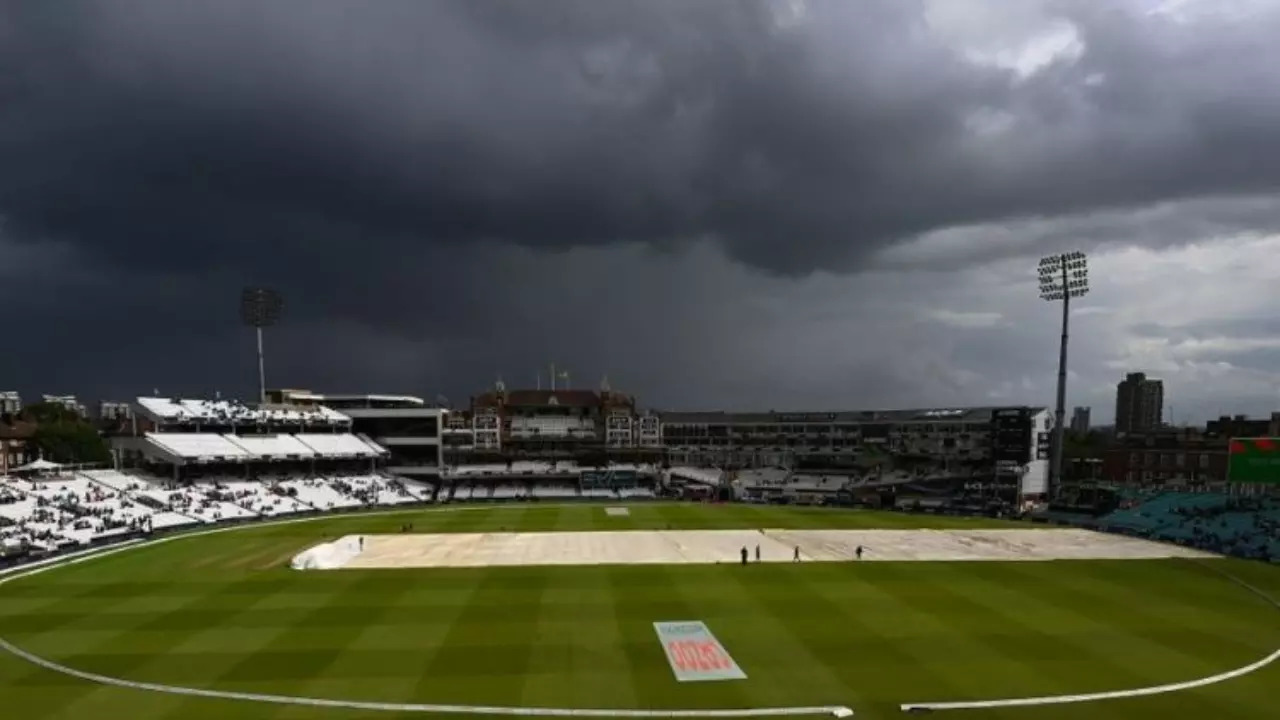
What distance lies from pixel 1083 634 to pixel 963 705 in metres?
10.4

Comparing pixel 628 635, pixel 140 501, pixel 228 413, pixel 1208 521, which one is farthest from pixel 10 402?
pixel 1208 521

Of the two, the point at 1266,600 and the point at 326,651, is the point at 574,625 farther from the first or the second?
the point at 1266,600

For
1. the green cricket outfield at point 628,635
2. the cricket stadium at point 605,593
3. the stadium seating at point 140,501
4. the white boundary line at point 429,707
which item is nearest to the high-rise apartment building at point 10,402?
the cricket stadium at point 605,593

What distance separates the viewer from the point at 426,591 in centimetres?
3566

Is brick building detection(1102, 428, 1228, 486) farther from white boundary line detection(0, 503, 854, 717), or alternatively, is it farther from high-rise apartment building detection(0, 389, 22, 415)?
high-rise apartment building detection(0, 389, 22, 415)

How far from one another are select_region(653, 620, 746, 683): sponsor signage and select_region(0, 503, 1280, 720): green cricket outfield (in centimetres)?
41

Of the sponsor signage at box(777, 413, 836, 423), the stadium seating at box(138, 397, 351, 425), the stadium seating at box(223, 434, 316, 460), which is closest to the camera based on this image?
the stadium seating at box(138, 397, 351, 425)

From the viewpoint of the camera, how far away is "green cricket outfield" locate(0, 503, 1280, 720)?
21.9 m

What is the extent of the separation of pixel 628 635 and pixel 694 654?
3243 millimetres

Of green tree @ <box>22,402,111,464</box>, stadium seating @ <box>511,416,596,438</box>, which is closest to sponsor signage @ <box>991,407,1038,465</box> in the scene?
stadium seating @ <box>511,416,596,438</box>

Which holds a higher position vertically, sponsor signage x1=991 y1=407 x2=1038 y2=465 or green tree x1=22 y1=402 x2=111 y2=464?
sponsor signage x1=991 y1=407 x2=1038 y2=465


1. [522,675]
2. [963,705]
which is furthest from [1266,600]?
[522,675]

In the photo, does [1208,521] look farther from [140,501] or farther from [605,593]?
[140,501]

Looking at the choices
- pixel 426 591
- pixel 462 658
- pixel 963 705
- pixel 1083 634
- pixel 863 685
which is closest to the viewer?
pixel 963 705
